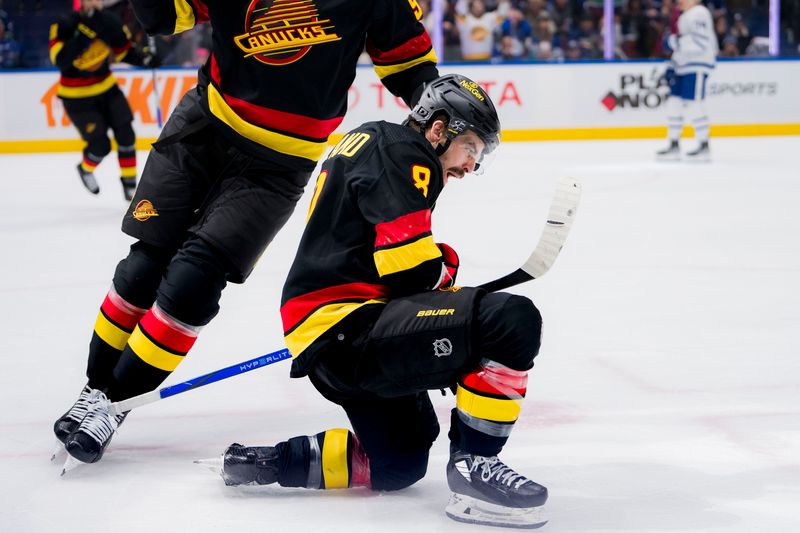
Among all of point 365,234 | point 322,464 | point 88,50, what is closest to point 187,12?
point 365,234

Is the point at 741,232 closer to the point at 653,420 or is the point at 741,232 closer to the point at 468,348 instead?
the point at 653,420

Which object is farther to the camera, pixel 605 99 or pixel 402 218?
pixel 605 99

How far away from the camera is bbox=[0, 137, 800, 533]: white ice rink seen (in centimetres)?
201

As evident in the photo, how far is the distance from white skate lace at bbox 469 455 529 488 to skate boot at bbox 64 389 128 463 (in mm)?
744

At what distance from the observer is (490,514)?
1949 mm

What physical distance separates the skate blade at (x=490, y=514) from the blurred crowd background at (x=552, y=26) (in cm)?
854

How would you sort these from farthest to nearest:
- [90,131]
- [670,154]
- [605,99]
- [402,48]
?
[605,99], [670,154], [90,131], [402,48]

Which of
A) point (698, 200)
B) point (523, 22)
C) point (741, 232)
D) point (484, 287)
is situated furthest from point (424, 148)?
point (523, 22)

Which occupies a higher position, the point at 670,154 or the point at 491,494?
the point at 491,494

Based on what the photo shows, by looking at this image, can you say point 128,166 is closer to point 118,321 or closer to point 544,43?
point 118,321

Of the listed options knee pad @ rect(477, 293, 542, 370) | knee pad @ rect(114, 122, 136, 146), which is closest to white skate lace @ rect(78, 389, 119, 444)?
knee pad @ rect(477, 293, 542, 370)

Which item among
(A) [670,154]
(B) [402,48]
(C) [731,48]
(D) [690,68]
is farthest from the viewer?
(C) [731,48]

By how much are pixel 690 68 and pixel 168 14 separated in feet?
23.6

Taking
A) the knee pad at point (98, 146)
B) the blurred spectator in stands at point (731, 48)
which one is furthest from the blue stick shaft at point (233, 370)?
the blurred spectator in stands at point (731, 48)
